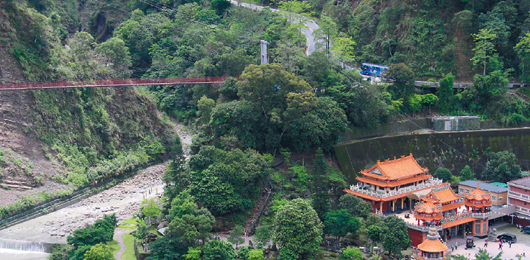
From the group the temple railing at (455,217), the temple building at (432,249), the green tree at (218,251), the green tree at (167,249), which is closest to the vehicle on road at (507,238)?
the temple railing at (455,217)

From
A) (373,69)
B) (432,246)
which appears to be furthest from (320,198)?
(373,69)

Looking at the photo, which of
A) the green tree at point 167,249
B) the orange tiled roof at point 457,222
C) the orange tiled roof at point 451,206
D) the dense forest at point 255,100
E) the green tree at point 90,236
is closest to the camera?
the green tree at point 167,249

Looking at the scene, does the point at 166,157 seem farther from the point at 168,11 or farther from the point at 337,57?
the point at 168,11

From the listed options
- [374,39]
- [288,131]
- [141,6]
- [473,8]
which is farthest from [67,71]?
[473,8]

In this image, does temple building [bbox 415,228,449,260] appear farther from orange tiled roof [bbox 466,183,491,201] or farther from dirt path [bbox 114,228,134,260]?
dirt path [bbox 114,228,134,260]

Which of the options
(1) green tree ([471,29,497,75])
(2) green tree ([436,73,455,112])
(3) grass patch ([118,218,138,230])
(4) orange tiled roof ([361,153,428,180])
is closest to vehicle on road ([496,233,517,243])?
(4) orange tiled roof ([361,153,428,180])

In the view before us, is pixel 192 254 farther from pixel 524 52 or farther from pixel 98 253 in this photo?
pixel 524 52

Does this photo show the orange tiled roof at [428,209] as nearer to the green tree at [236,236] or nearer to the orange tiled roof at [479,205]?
the orange tiled roof at [479,205]
